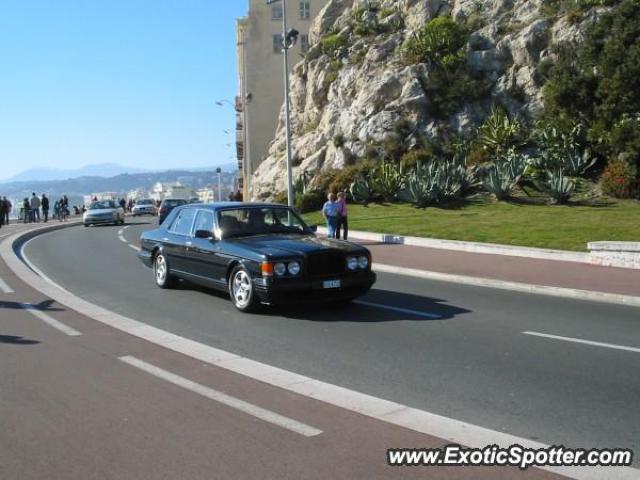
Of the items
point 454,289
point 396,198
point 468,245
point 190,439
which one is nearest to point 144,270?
point 454,289

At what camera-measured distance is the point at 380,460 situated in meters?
4.16

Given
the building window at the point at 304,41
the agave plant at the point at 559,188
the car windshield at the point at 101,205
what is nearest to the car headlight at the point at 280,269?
the agave plant at the point at 559,188

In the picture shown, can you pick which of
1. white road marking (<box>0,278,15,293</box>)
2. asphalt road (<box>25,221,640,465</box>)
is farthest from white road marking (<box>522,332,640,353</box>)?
white road marking (<box>0,278,15,293</box>)

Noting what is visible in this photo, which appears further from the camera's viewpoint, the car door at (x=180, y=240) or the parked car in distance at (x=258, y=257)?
the car door at (x=180, y=240)

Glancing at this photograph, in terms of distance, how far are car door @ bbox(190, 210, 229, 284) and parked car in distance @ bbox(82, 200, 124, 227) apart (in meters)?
25.6

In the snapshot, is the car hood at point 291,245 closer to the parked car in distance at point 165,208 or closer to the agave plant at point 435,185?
the agave plant at point 435,185

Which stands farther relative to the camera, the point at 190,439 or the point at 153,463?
the point at 190,439

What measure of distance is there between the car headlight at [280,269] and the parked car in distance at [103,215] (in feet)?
92.4

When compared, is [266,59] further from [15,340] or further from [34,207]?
[15,340]

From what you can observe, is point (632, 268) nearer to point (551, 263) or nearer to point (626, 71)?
point (551, 263)

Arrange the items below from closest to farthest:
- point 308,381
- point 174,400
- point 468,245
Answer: point 174,400, point 308,381, point 468,245

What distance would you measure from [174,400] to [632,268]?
10.9 meters

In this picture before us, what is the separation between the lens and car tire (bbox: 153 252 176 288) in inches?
455

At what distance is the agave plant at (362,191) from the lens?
29625 millimetres
